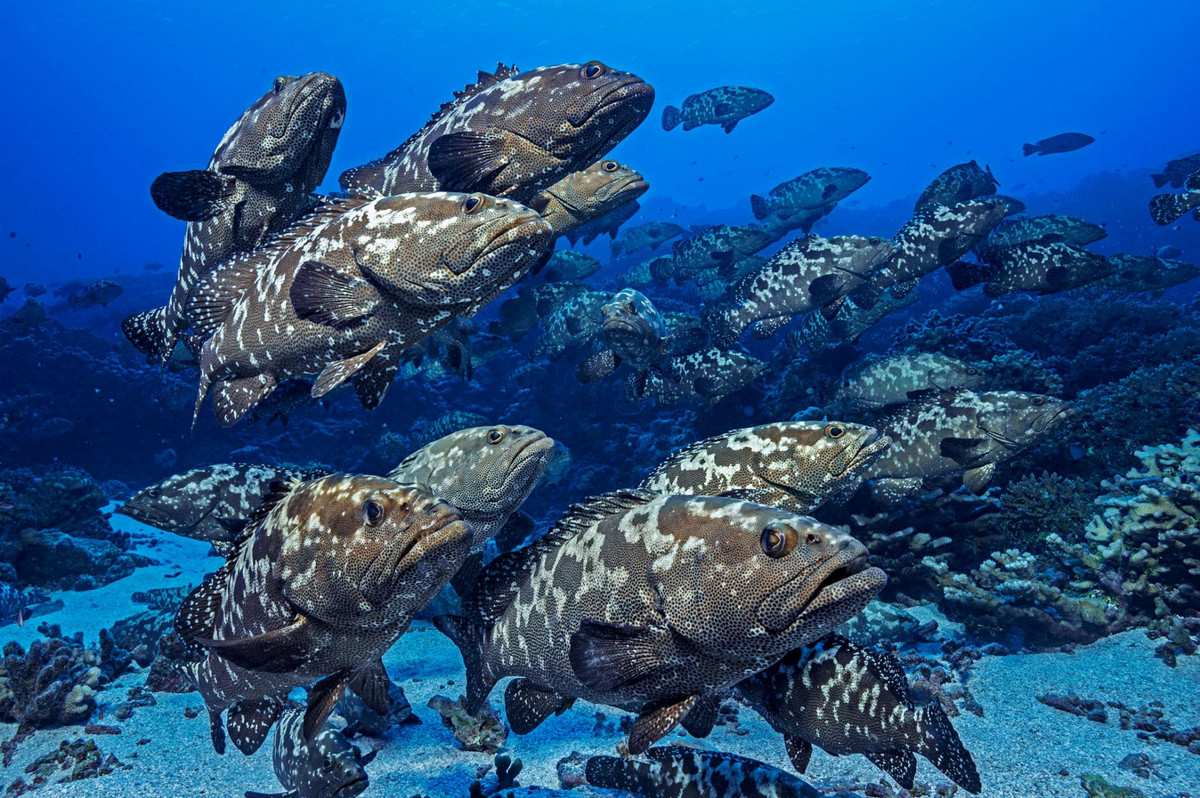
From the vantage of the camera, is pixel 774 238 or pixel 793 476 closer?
pixel 793 476

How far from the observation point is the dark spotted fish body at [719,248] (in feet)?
44.7

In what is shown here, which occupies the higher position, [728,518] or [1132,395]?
[728,518]

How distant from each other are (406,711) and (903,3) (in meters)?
146

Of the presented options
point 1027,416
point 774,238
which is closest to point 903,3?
point 774,238

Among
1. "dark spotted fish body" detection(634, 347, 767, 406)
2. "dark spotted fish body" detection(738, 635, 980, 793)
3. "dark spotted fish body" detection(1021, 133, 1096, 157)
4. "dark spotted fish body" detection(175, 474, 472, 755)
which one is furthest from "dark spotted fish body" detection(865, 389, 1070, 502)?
"dark spotted fish body" detection(1021, 133, 1096, 157)

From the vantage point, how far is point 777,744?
554cm

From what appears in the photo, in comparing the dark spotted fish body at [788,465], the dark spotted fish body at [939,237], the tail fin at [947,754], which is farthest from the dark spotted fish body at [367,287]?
the dark spotted fish body at [939,237]

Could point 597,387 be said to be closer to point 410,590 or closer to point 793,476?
point 793,476

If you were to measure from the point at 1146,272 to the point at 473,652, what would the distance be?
40.2 feet

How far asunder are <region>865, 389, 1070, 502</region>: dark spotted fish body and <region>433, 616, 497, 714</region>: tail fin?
534 centimetres

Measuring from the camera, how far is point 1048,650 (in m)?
6.45

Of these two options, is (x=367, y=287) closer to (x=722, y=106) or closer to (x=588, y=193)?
(x=588, y=193)

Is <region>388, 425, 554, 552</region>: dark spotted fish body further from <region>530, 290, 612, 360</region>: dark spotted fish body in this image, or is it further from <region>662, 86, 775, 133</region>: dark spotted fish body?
<region>662, 86, 775, 133</region>: dark spotted fish body

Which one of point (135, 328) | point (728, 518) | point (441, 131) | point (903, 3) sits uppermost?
point (903, 3)
